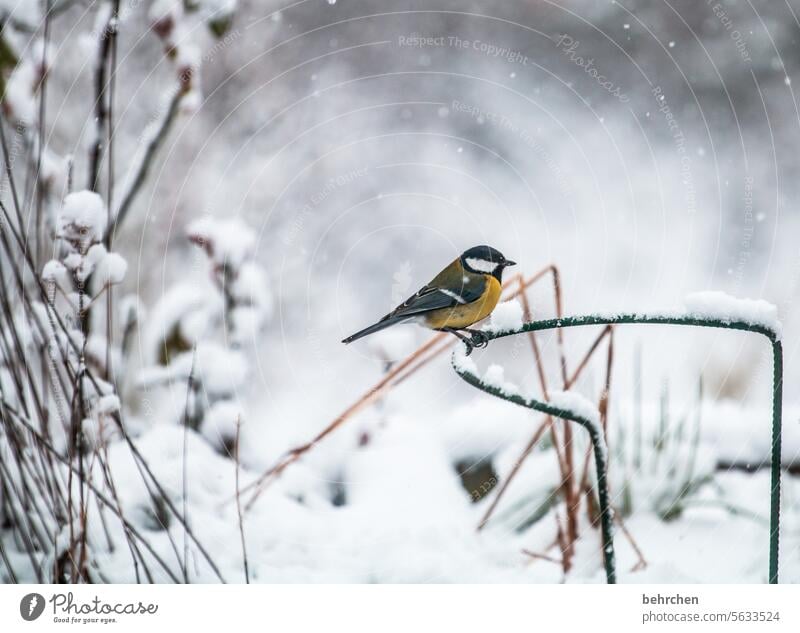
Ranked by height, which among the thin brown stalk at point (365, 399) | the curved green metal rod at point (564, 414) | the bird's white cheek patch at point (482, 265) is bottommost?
the curved green metal rod at point (564, 414)

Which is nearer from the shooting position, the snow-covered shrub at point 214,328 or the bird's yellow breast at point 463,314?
the bird's yellow breast at point 463,314

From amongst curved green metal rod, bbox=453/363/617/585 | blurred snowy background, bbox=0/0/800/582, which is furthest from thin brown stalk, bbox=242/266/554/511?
curved green metal rod, bbox=453/363/617/585

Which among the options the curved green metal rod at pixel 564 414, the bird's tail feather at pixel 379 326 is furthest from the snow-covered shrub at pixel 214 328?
the curved green metal rod at pixel 564 414

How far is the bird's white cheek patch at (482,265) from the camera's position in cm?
64

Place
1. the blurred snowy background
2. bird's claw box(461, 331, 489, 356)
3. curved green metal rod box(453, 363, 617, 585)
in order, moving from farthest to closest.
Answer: the blurred snowy background, bird's claw box(461, 331, 489, 356), curved green metal rod box(453, 363, 617, 585)

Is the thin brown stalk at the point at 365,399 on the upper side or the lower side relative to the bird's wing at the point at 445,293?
lower

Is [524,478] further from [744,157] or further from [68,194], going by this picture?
[68,194]

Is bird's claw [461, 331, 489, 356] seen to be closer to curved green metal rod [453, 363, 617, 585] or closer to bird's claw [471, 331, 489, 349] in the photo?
bird's claw [471, 331, 489, 349]

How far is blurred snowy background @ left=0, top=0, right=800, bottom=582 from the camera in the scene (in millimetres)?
694

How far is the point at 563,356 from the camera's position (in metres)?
0.69

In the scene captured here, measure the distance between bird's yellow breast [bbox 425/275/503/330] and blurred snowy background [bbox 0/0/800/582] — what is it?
2.9 inches

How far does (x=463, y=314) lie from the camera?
24.3 inches

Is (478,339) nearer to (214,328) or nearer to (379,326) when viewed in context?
(379,326)

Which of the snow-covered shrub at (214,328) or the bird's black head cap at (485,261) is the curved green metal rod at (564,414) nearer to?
the bird's black head cap at (485,261)
